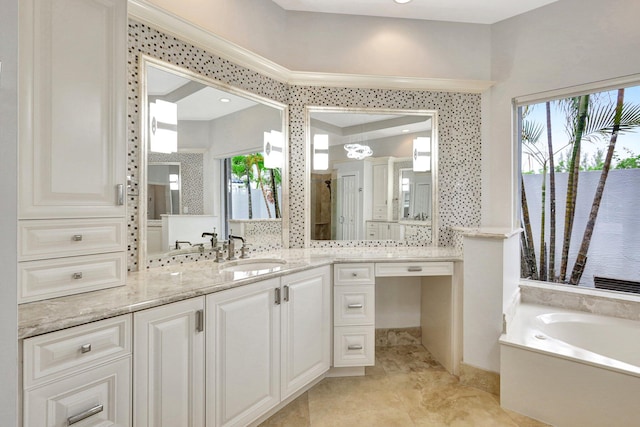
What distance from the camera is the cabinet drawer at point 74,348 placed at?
3.23 feet

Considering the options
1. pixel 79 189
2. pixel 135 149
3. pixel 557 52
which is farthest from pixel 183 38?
pixel 557 52

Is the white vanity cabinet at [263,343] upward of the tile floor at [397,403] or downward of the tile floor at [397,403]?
upward

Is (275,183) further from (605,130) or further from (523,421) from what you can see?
(605,130)

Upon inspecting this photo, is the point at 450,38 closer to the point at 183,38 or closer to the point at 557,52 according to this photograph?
the point at 557,52

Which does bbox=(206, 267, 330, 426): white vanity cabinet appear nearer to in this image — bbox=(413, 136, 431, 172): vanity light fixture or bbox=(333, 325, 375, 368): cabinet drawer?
bbox=(333, 325, 375, 368): cabinet drawer

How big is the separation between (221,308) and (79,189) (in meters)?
0.78

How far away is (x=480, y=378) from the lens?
2.30 m

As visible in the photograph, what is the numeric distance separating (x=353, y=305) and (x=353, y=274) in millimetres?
222

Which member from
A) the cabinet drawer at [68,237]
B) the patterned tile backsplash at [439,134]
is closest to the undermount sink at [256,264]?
the patterned tile backsplash at [439,134]

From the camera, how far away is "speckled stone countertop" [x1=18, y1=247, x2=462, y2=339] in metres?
1.06

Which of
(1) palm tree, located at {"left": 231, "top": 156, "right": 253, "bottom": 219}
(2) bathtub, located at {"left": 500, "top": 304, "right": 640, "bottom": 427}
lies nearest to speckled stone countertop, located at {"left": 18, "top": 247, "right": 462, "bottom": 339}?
(1) palm tree, located at {"left": 231, "top": 156, "right": 253, "bottom": 219}

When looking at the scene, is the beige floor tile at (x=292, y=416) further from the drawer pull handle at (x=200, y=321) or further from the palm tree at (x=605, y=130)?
the palm tree at (x=605, y=130)

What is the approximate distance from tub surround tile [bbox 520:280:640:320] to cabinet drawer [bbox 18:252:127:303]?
293 cm

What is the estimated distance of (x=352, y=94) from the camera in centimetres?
287
